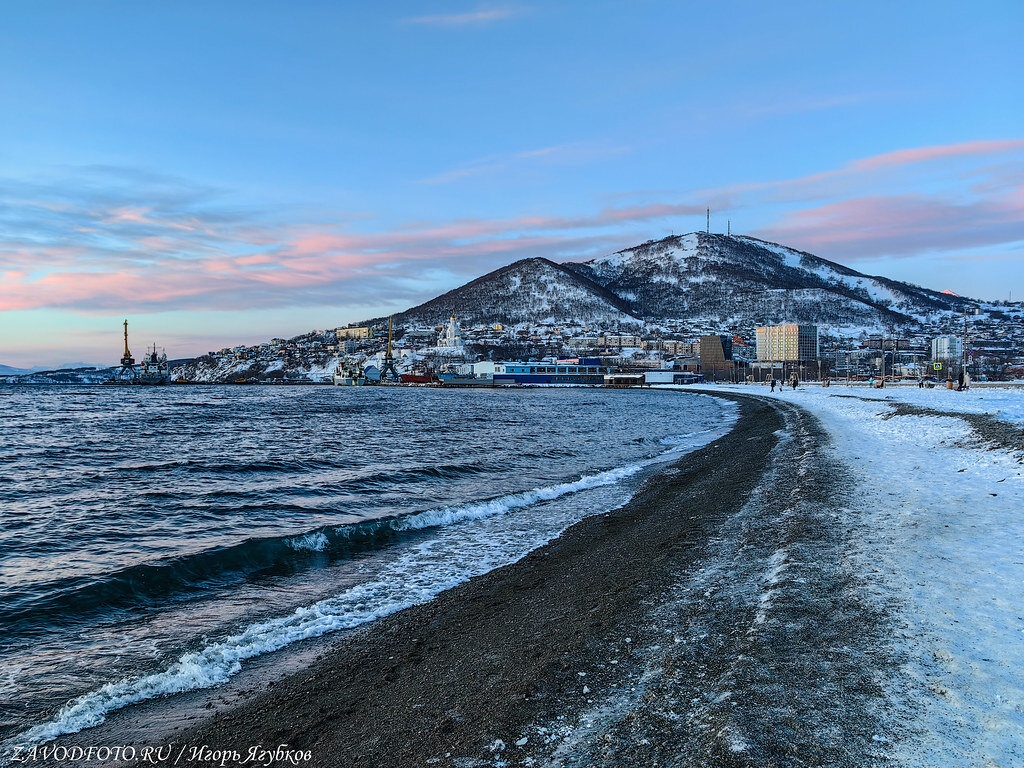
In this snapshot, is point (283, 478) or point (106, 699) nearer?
point (106, 699)

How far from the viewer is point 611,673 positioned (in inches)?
234

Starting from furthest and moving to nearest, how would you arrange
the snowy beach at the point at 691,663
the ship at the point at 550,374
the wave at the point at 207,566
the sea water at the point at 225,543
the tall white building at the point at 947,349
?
the ship at the point at 550,374 → the tall white building at the point at 947,349 → the wave at the point at 207,566 → the sea water at the point at 225,543 → the snowy beach at the point at 691,663

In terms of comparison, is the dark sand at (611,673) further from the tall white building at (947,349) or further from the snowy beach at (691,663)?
the tall white building at (947,349)

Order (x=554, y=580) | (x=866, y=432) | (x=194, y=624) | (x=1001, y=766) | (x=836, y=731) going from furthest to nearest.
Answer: (x=866, y=432), (x=554, y=580), (x=194, y=624), (x=836, y=731), (x=1001, y=766)

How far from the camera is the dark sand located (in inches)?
181

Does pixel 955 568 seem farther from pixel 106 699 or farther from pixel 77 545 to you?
pixel 77 545

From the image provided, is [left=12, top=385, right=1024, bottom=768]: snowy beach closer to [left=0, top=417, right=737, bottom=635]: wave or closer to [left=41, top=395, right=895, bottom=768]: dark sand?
[left=41, top=395, right=895, bottom=768]: dark sand

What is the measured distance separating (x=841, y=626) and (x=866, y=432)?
2381 centimetres

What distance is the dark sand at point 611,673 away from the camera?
181 inches

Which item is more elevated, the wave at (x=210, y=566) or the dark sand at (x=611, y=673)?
the dark sand at (x=611, y=673)

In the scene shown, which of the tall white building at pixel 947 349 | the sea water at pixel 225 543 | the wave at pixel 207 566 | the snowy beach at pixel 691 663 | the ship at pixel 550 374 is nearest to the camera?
the snowy beach at pixel 691 663

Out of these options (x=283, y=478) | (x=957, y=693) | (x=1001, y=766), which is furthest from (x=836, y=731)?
(x=283, y=478)

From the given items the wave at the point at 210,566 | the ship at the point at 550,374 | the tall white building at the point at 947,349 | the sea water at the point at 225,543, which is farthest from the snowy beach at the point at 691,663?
the tall white building at the point at 947,349

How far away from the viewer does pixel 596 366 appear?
188125 millimetres
